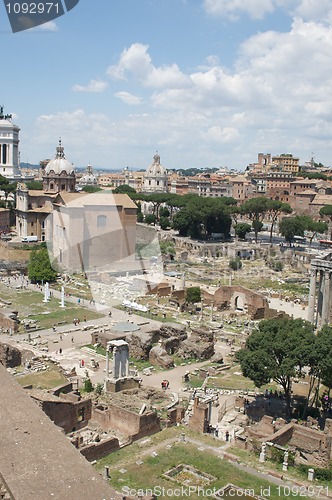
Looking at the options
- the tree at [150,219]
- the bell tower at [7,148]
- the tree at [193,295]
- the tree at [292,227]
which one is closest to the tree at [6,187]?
the bell tower at [7,148]

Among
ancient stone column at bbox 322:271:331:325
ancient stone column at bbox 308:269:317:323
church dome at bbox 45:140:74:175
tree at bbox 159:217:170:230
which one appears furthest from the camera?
tree at bbox 159:217:170:230

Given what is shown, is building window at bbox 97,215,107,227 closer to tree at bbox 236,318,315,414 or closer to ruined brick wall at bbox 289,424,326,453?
tree at bbox 236,318,315,414

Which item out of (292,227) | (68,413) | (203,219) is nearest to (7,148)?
(203,219)

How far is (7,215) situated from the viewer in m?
79.4

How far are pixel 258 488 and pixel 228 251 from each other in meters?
56.8

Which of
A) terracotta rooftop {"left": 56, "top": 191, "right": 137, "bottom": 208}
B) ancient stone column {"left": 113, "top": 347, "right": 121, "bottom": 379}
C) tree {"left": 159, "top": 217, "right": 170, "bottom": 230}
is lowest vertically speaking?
ancient stone column {"left": 113, "top": 347, "right": 121, "bottom": 379}

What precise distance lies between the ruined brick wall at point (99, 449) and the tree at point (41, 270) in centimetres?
3447

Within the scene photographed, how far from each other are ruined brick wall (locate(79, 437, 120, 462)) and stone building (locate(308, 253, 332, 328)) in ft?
64.1

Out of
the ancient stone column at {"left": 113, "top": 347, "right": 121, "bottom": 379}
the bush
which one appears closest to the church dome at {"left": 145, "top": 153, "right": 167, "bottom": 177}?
the bush

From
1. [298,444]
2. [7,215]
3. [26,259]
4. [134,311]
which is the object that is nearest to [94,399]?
[298,444]

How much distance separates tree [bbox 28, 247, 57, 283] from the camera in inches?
2099

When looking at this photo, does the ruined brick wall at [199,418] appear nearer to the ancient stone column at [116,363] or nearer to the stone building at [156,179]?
the ancient stone column at [116,363]

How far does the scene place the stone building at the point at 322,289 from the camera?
118 ft

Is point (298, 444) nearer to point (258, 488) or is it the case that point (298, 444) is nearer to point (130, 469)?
point (258, 488)
